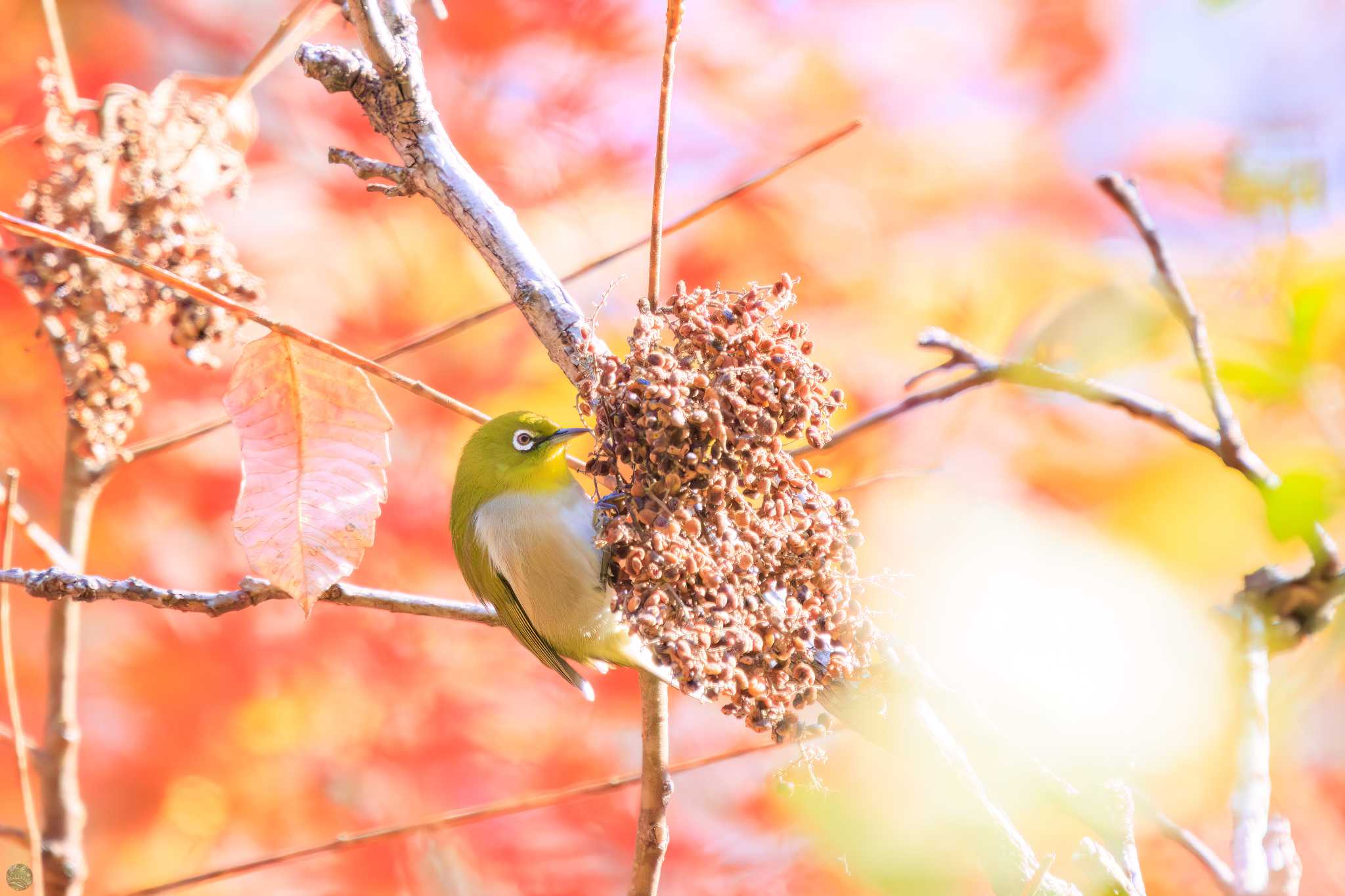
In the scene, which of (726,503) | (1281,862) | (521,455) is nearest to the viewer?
(1281,862)

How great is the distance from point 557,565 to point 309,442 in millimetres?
448

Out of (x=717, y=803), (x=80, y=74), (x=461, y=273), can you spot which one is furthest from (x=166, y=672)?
(x=80, y=74)

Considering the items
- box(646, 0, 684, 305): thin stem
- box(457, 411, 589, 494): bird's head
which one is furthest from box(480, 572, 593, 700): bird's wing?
box(646, 0, 684, 305): thin stem

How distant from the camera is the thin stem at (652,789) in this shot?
4.20 feet

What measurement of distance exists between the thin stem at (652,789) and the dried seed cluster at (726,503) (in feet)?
1.02

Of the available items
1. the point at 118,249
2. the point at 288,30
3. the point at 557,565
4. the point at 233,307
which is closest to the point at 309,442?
the point at 233,307

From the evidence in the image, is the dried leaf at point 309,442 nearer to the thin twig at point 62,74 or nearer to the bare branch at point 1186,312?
the bare branch at point 1186,312

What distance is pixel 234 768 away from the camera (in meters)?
2.63

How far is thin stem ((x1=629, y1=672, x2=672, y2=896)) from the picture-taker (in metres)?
1.28

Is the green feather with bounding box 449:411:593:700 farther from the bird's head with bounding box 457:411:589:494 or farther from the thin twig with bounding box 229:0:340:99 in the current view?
the thin twig with bounding box 229:0:340:99

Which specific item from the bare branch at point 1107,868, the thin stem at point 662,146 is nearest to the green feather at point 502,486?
the thin stem at point 662,146

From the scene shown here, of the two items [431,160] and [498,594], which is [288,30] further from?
[498,594]

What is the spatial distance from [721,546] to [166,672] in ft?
7.45

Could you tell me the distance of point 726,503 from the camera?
0.97m
